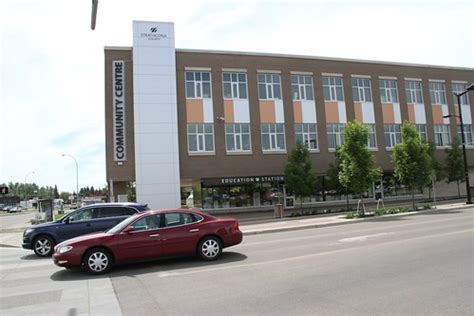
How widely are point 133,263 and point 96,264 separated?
1.36 metres

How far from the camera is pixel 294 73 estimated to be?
105ft

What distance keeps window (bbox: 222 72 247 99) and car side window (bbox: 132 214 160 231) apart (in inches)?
798

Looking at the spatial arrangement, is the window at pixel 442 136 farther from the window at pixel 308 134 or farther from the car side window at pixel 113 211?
the car side window at pixel 113 211

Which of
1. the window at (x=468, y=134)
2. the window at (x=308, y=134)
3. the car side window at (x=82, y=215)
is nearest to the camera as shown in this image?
the car side window at (x=82, y=215)

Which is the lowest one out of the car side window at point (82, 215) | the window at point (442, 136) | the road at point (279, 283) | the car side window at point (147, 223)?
the road at point (279, 283)

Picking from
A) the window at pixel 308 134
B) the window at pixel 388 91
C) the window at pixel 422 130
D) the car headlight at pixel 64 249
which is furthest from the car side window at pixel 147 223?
the window at pixel 422 130

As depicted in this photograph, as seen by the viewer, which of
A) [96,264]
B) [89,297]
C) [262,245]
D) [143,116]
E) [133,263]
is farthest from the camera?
[143,116]

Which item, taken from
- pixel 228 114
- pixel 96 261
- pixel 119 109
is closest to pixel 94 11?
pixel 96 261

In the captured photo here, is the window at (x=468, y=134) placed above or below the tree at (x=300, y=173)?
above

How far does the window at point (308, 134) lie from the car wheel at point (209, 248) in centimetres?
2144

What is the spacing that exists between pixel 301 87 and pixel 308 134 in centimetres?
362

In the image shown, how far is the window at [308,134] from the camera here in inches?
1255

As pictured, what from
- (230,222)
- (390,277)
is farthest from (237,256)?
(390,277)

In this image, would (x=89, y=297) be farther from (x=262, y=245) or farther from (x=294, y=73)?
(x=294, y=73)
